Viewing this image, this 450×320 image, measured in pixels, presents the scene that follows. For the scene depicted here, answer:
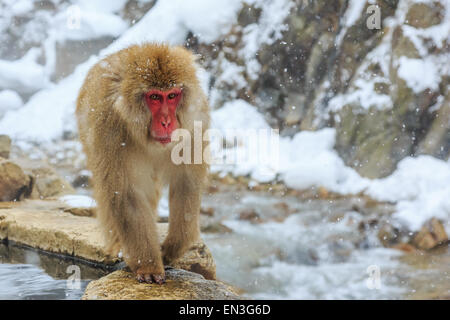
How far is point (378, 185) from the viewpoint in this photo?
331 centimetres

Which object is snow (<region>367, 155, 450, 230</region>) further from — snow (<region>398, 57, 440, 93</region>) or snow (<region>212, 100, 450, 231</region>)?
snow (<region>398, 57, 440, 93</region>)

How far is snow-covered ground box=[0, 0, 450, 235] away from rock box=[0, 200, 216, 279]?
35cm

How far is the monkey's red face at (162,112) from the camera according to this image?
144cm

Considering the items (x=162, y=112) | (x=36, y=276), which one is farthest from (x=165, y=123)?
(x=36, y=276)

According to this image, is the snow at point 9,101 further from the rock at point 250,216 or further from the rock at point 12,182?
the rock at point 250,216

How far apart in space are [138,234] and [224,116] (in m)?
1.25

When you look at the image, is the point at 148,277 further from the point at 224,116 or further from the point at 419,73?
the point at 419,73

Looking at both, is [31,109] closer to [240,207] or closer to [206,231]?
[206,231]

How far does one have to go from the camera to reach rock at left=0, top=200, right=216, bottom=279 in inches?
72.8

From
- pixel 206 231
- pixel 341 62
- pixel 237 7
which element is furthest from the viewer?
pixel 341 62

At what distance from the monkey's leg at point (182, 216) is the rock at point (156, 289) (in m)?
0.17

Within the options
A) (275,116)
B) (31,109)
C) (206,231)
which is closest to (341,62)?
(275,116)

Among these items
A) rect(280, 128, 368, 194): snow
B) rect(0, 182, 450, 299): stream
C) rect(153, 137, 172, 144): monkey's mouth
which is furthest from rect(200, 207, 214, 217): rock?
rect(153, 137, 172, 144): monkey's mouth
